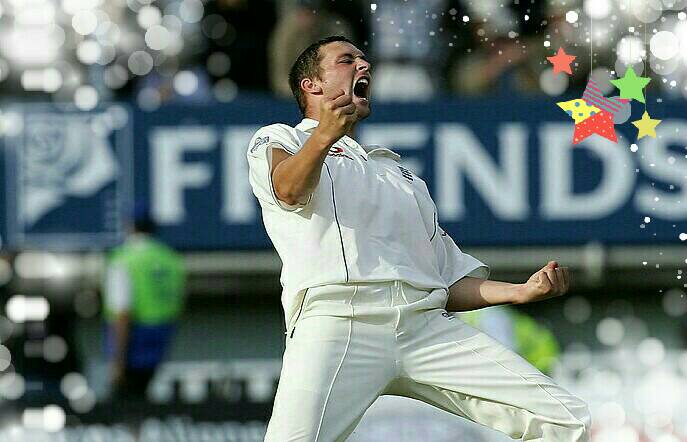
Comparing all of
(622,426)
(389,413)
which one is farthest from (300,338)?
(622,426)

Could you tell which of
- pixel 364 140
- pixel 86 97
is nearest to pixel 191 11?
pixel 86 97

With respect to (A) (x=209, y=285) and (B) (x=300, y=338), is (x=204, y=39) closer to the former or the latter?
(A) (x=209, y=285)

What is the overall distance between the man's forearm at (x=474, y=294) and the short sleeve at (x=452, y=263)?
2 cm

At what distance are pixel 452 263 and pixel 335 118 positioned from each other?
0.91m

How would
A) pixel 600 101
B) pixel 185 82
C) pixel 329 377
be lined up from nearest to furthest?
pixel 329 377
pixel 600 101
pixel 185 82

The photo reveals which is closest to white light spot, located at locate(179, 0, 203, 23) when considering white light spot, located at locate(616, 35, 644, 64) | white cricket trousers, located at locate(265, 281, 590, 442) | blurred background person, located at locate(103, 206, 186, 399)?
blurred background person, located at locate(103, 206, 186, 399)

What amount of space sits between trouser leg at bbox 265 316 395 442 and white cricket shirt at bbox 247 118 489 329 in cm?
13

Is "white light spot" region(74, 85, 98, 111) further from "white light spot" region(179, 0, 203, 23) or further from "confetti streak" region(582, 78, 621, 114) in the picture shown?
"confetti streak" region(582, 78, 621, 114)

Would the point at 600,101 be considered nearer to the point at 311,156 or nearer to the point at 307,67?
the point at 307,67

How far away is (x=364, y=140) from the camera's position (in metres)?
8.06

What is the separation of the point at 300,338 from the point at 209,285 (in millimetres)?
4329

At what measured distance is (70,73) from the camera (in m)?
8.23

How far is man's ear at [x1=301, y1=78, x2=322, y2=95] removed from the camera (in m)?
4.18

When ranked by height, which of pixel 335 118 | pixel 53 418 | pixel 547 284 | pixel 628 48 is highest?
pixel 335 118
